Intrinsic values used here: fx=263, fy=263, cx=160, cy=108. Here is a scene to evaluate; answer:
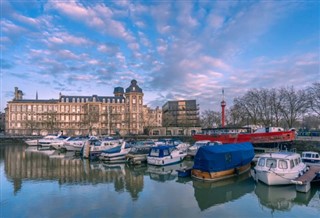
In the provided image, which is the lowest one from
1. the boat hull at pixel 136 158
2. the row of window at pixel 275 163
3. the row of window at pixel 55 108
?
the boat hull at pixel 136 158

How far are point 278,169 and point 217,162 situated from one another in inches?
195

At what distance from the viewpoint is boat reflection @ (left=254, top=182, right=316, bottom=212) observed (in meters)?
17.3

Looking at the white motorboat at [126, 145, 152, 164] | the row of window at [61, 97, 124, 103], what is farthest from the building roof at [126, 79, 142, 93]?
the white motorboat at [126, 145, 152, 164]

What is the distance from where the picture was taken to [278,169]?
21.0m

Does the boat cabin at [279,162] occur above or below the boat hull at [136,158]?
above

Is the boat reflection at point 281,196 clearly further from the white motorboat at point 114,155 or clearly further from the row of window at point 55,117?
the row of window at point 55,117

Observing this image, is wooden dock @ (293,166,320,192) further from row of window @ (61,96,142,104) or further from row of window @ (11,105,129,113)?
row of window @ (61,96,142,104)

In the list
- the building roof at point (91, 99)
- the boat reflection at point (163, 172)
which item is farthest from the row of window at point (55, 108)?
the boat reflection at point (163, 172)

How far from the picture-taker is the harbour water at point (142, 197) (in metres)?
15.7

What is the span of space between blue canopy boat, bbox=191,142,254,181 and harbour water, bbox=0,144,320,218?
76 centimetres

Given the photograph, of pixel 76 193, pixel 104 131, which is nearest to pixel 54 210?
pixel 76 193

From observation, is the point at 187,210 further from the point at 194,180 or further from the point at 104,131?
the point at 104,131

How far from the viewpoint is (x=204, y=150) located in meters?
23.6

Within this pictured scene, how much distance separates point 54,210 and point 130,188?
6986mm
